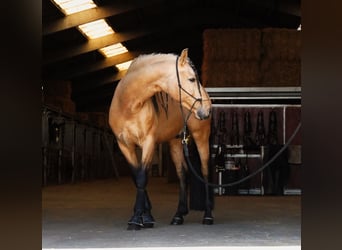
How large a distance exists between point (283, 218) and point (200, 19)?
39.9 ft

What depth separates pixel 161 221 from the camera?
17.3ft

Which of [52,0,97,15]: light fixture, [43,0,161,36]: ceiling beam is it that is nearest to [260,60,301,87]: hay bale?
[43,0,161,36]: ceiling beam

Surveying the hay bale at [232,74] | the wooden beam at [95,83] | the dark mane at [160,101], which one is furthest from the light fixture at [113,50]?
the dark mane at [160,101]

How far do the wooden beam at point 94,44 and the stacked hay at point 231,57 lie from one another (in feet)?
20.9

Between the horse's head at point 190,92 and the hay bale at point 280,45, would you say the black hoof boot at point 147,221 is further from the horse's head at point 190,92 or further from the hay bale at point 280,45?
the hay bale at point 280,45

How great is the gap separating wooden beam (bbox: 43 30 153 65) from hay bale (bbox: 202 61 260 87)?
6.63m

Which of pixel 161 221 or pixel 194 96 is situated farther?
pixel 161 221

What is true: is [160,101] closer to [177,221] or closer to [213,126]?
[177,221]

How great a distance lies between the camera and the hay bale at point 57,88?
17.1 m

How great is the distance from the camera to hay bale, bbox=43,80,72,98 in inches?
673

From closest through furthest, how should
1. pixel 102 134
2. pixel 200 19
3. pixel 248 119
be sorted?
pixel 248 119
pixel 200 19
pixel 102 134

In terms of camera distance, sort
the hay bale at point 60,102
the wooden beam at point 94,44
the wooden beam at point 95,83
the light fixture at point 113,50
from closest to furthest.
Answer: the hay bale at point 60,102 → the wooden beam at point 94,44 → the light fixture at point 113,50 → the wooden beam at point 95,83

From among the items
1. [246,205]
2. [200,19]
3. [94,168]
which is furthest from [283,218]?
[94,168]
